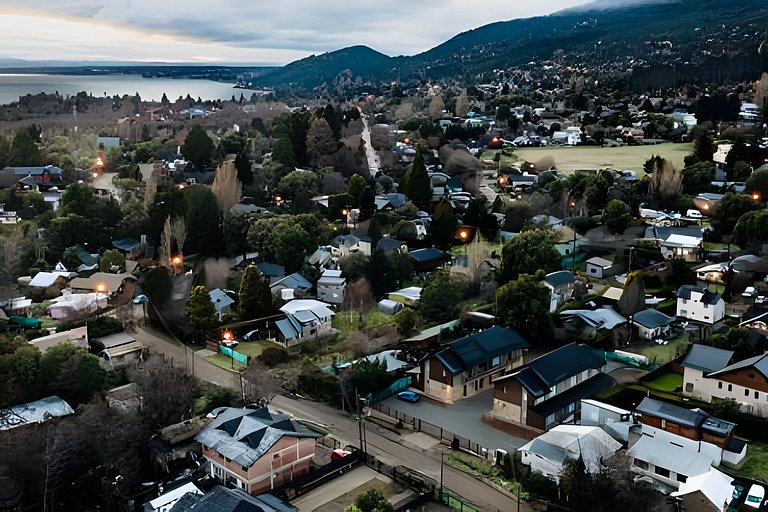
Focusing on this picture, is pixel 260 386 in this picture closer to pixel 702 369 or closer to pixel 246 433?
pixel 246 433

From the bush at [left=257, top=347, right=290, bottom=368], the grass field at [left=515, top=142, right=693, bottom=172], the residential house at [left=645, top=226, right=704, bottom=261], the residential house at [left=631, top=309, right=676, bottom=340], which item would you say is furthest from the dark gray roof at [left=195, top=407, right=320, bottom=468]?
the grass field at [left=515, top=142, right=693, bottom=172]

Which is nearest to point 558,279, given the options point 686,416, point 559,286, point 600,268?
point 559,286

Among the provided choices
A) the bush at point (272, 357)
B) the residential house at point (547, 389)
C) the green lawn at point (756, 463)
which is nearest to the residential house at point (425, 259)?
the bush at point (272, 357)

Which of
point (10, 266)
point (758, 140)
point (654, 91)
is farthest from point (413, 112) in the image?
point (10, 266)

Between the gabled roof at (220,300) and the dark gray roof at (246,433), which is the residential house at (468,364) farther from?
the gabled roof at (220,300)

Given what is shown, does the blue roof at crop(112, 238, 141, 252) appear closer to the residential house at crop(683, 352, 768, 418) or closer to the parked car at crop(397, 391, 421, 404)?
the parked car at crop(397, 391, 421, 404)

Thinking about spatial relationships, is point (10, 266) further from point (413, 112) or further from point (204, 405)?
point (413, 112)

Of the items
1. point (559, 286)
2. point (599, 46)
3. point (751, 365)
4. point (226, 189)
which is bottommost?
point (559, 286)
